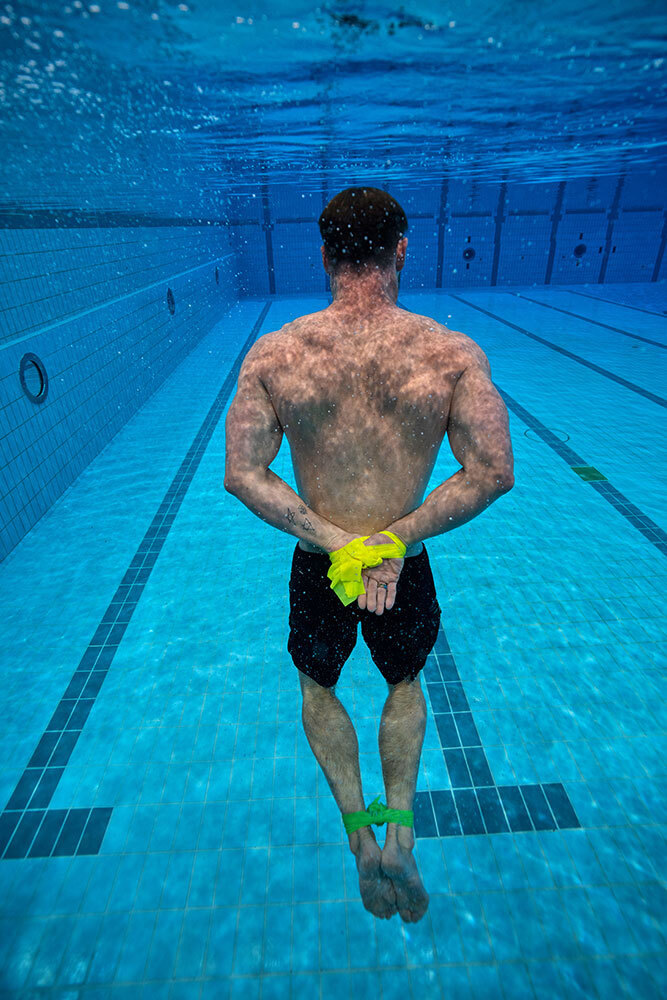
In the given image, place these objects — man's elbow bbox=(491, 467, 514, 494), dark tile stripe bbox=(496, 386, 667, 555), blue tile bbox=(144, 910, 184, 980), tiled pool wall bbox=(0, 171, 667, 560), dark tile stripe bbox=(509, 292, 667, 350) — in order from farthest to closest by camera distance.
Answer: dark tile stripe bbox=(509, 292, 667, 350), tiled pool wall bbox=(0, 171, 667, 560), dark tile stripe bbox=(496, 386, 667, 555), blue tile bbox=(144, 910, 184, 980), man's elbow bbox=(491, 467, 514, 494)

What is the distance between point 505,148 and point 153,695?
32.2 ft

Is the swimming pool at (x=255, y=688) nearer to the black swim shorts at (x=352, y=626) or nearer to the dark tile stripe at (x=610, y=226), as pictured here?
the black swim shorts at (x=352, y=626)

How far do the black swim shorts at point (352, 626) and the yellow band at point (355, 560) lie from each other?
27 centimetres

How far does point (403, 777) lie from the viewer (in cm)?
176

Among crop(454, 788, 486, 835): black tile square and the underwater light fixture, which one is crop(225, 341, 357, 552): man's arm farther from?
the underwater light fixture

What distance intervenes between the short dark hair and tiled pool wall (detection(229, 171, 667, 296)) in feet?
57.7

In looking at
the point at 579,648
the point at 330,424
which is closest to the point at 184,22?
the point at 330,424

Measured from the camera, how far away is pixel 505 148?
8.30 m

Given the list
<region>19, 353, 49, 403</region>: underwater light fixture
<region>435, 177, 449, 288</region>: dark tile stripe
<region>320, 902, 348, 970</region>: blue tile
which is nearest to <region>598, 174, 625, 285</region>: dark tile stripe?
<region>435, 177, 449, 288</region>: dark tile stripe

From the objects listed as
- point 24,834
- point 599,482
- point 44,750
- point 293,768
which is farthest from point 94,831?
point 599,482

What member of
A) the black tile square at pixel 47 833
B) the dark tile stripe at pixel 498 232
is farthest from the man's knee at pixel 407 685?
the dark tile stripe at pixel 498 232

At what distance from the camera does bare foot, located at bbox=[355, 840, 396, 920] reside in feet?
5.28

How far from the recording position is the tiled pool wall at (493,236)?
17.3 m

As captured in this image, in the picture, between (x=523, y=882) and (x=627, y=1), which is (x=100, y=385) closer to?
(x=627, y=1)
